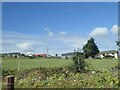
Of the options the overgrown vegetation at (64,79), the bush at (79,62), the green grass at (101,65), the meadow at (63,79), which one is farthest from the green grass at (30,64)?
the overgrown vegetation at (64,79)

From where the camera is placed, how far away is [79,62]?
1686 centimetres

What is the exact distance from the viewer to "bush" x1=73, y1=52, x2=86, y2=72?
54.8 ft

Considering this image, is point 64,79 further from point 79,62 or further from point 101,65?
point 101,65

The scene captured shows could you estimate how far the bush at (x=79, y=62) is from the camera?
16.7m

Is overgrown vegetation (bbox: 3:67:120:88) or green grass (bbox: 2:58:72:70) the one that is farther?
green grass (bbox: 2:58:72:70)

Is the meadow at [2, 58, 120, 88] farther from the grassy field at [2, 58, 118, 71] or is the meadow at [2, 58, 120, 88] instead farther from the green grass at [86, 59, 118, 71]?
the green grass at [86, 59, 118, 71]

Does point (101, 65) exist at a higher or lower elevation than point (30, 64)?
lower

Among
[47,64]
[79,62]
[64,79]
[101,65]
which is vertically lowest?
[64,79]

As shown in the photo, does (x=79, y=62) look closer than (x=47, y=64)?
Yes

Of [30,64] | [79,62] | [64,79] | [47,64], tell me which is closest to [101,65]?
[47,64]

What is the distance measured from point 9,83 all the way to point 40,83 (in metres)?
8.61

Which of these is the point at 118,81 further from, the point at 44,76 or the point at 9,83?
the point at 9,83

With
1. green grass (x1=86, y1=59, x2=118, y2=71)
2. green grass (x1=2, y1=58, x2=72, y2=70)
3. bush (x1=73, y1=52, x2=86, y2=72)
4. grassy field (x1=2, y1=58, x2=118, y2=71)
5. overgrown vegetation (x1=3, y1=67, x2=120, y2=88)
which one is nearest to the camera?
overgrown vegetation (x1=3, y1=67, x2=120, y2=88)

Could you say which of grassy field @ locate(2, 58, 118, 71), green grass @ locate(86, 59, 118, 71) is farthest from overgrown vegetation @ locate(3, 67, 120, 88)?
green grass @ locate(86, 59, 118, 71)
